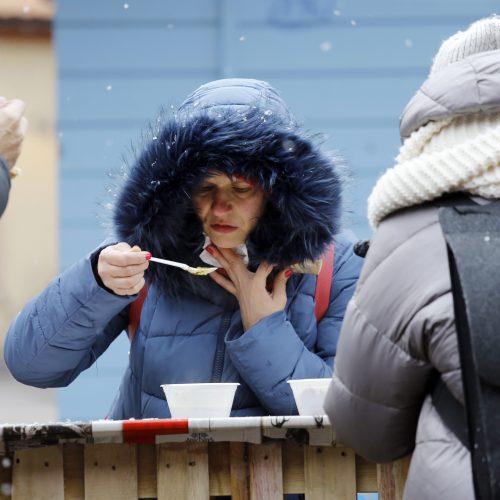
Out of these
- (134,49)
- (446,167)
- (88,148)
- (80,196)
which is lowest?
(80,196)

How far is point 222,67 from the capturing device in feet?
17.3

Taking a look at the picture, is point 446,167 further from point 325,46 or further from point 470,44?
point 325,46

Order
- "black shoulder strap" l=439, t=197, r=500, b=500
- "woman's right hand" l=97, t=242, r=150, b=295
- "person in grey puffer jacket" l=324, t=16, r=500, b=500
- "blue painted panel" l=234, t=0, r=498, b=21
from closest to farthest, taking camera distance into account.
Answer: "black shoulder strap" l=439, t=197, r=500, b=500 → "person in grey puffer jacket" l=324, t=16, r=500, b=500 → "woman's right hand" l=97, t=242, r=150, b=295 → "blue painted panel" l=234, t=0, r=498, b=21

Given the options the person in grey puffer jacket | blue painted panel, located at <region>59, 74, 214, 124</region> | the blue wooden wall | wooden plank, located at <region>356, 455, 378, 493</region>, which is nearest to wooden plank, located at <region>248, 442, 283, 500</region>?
wooden plank, located at <region>356, 455, 378, 493</region>

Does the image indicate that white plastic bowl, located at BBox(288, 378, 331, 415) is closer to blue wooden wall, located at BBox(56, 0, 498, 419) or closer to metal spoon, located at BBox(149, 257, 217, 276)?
metal spoon, located at BBox(149, 257, 217, 276)

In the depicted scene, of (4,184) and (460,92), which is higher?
(460,92)

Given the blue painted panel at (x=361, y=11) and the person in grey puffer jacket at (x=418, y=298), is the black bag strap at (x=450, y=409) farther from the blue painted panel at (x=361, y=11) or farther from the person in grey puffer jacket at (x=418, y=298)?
the blue painted panel at (x=361, y=11)

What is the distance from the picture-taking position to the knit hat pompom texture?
1.79m

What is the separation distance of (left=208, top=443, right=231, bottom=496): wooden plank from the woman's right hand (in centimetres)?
54

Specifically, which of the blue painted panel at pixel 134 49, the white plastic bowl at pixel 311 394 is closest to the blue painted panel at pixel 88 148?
the blue painted panel at pixel 134 49

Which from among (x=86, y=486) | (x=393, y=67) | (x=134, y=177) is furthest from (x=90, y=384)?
(x=86, y=486)

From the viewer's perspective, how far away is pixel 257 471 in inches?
87.9

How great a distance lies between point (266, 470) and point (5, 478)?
525 millimetres

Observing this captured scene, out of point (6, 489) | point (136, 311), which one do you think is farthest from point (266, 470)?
point (136, 311)
